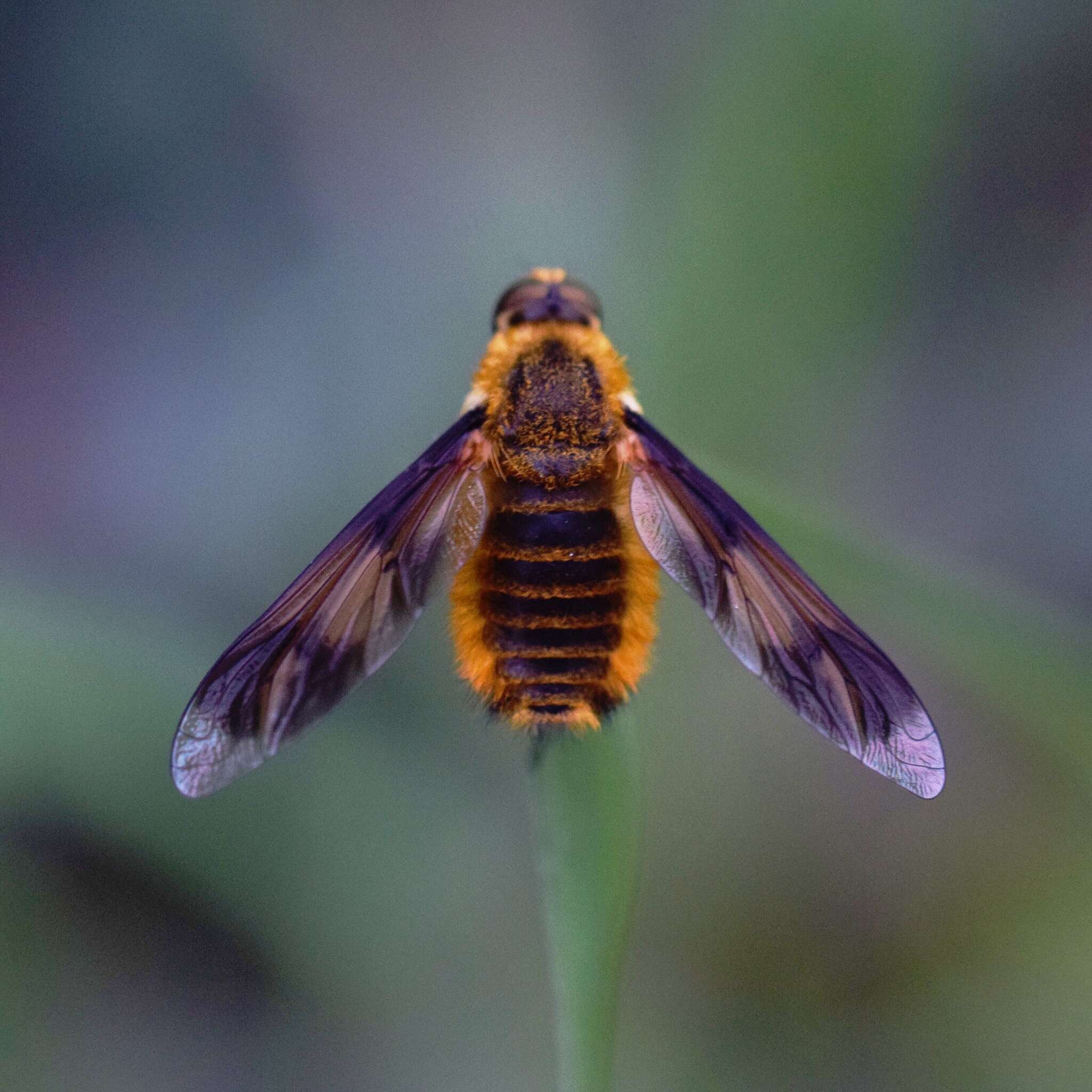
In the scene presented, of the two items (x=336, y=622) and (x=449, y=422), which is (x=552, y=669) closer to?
(x=336, y=622)

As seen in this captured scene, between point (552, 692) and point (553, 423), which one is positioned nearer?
point (552, 692)

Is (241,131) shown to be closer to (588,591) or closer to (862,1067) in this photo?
(588,591)

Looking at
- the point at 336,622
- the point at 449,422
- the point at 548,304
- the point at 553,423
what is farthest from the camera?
the point at 449,422

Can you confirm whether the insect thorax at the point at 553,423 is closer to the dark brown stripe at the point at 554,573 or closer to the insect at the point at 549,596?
the insect at the point at 549,596

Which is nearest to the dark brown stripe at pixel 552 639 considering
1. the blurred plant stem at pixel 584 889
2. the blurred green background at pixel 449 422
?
the blurred plant stem at pixel 584 889

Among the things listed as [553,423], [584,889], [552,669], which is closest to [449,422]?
[553,423]

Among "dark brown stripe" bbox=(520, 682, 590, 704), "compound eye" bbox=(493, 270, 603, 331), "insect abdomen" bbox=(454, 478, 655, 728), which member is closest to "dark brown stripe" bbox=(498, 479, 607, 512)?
"insect abdomen" bbox=(454, 478, 655, 728)

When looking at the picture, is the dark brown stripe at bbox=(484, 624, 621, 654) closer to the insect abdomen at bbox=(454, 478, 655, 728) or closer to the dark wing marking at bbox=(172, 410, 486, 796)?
the insect abdomen at bbox=(454, 478, 655, 728)
